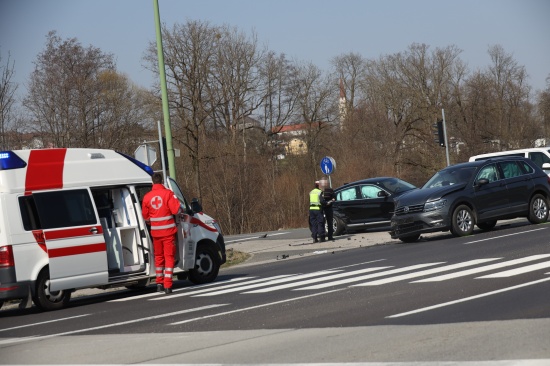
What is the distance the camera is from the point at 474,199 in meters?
22.1

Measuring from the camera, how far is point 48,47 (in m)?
44.8

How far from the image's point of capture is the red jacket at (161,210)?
15.3 meters

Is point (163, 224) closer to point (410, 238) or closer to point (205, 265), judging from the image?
point (205, 265)

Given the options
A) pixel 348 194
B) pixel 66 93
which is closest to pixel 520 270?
pixel 348 194

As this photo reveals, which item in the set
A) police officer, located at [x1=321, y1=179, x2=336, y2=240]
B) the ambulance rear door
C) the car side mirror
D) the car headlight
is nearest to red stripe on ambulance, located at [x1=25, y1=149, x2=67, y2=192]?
the ambulance rear door

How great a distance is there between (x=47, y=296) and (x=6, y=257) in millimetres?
1070

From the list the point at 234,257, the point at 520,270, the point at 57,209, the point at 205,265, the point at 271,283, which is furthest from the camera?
the point at 234,257

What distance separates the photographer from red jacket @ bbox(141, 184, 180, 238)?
1527 cm

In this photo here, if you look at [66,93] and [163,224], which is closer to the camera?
[163,224]

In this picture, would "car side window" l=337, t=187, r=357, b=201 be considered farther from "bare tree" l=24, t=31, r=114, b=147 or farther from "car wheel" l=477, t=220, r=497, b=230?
"bare tree" l=24, t=31, r=114, b=147

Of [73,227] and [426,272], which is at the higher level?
[73,227]

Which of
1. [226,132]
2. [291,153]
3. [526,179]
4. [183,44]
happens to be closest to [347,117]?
[291,153]

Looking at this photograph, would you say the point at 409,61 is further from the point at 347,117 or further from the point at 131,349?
the point at 131,349

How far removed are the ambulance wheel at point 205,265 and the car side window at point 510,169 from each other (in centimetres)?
901
